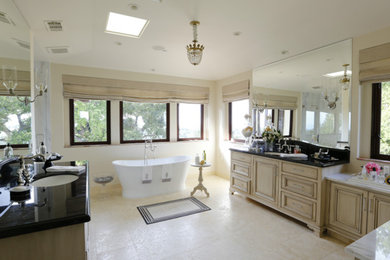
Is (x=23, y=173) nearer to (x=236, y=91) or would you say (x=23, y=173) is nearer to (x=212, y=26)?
(x=212, y=26)

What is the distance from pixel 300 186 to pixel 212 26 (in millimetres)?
2388

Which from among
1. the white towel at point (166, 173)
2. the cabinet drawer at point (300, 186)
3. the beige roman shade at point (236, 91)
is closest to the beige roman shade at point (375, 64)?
the cabinet drawer at point (300, 186)

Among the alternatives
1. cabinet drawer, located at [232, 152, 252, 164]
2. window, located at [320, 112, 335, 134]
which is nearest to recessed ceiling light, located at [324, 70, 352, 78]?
window, located at [320, 112, 335, 134]

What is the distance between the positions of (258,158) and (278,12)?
218 cm

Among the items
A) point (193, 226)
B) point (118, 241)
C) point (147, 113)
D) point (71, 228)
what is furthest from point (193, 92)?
point (71, 228)

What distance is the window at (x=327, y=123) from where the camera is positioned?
2975 mm

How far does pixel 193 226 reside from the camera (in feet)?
9.33

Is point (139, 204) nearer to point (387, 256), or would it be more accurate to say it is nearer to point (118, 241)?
point (118, 241)

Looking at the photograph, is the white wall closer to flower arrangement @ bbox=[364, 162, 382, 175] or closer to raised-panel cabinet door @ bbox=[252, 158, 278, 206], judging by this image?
raised-panel cabinet door @ bbox=[252, 158, 278, 206]

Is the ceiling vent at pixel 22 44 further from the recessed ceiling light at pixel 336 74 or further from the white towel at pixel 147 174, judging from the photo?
the recessed ceiling light at pixel 336 74

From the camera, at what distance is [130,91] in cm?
452

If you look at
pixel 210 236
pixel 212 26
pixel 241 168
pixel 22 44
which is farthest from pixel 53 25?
pixel 241 168

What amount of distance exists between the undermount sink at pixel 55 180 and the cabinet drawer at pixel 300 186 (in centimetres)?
269

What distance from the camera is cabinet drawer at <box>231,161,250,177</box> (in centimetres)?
372
